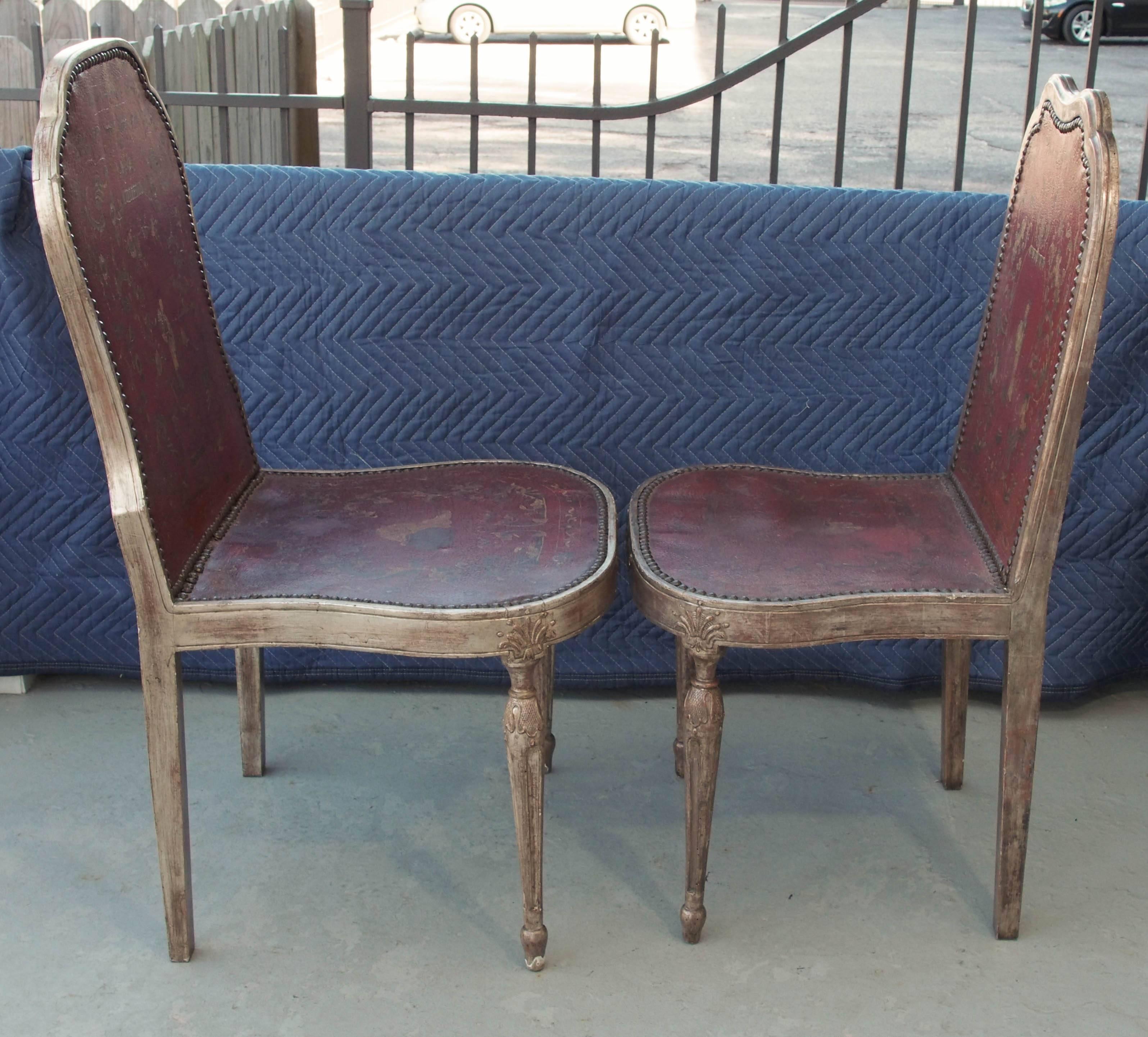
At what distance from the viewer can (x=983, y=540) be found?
1759 millimetres

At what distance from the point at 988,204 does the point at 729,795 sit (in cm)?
106

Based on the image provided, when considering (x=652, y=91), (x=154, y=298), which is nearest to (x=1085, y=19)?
(x=652, y=91)

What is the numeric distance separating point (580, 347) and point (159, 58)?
170 centimetres

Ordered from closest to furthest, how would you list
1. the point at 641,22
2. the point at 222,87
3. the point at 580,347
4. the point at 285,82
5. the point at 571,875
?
the point at 571,875, the point at 580,347, the point at 222,87, the point at 285,82, the point at 641,22

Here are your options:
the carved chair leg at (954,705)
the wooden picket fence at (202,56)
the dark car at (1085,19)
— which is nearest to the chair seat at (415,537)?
the carved chair leg at (954,705)

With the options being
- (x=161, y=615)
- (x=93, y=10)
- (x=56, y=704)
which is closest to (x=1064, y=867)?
(x=161, y=615)

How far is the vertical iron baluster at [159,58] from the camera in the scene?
316 centimetres

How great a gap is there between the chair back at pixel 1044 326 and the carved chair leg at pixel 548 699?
658 mm

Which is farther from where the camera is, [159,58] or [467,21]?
[467,21]

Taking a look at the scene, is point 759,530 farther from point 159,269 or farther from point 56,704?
point 56,704

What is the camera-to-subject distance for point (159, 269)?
1.69m

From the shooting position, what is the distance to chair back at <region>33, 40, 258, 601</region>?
142 centimetres

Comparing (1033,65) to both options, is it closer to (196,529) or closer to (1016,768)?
(1016,768)

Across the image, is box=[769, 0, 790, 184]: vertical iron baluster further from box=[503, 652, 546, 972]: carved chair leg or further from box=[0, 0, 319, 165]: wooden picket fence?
box=[503, 652, 546, 972]: carved chair leg
